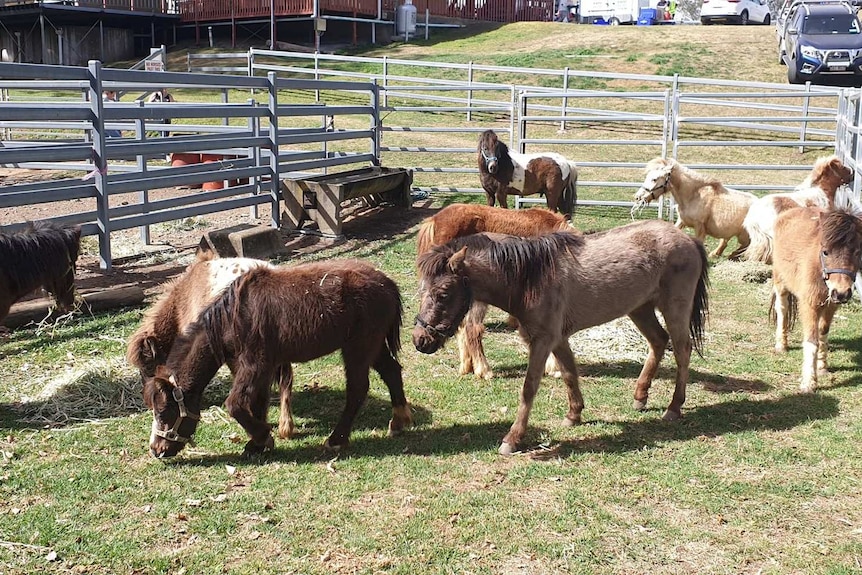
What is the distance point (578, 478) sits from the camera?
15.0ft

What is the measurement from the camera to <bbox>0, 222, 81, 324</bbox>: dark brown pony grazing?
5.66 meters

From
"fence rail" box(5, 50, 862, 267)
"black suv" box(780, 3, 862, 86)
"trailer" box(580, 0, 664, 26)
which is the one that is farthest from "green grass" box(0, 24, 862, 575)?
"trailer" box(580, 0, 664, 26)

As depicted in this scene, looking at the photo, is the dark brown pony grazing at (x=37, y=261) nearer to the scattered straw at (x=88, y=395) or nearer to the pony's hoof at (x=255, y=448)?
the scattered straw at (x=88, y=395)

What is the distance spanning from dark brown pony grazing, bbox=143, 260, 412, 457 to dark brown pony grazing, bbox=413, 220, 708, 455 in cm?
40

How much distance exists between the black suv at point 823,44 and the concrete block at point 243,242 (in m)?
18.2

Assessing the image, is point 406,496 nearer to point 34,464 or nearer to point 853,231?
point 34,464

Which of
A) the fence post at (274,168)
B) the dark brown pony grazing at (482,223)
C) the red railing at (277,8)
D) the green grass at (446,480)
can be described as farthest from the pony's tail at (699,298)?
the red railing at (277,8)

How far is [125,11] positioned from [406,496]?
29.9 metres

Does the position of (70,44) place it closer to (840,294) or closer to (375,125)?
(375,125)

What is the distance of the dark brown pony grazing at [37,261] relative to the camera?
5.66 m

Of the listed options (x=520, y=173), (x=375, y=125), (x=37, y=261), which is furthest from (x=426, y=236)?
(x=375, y=125)

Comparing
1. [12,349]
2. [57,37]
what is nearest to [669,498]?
[12,349]

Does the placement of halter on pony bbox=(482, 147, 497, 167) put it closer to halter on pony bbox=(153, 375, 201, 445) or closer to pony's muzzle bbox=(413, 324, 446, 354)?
pony's muzzle bbox=(413, 324, 446, 354)

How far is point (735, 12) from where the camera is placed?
119ft
